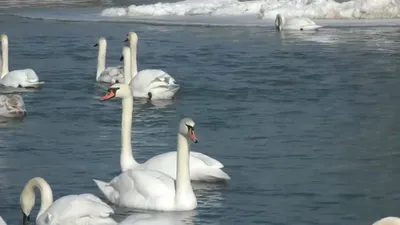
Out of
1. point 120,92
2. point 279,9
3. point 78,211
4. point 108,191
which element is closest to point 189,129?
point 108,191

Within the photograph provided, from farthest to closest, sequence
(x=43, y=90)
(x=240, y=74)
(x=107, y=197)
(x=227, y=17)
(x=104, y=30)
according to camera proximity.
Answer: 1. (x=227, y=17)
2. (x=104, y=30)
3. (x=240, y=74)
4. (x=43, y=90)
5. (x=107, y=197)

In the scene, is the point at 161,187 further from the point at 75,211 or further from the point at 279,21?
the point at 279,21

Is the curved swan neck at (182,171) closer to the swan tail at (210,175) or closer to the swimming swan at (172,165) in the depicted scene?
the swimming swan at (172,165)

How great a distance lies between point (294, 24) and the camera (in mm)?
31312

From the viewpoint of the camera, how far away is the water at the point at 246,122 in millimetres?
12531

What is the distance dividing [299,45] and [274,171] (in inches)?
555

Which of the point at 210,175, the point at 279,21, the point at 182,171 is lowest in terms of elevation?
the point at 279,21

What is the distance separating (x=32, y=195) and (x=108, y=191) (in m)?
1.18

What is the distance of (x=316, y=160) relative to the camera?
1438cm

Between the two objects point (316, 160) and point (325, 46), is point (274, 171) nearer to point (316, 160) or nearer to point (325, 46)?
point (316, 160)

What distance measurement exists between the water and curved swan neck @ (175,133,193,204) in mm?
268

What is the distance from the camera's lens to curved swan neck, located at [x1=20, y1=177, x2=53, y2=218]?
11.0 meters

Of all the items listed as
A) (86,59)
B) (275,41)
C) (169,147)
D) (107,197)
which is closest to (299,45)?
(275,41)

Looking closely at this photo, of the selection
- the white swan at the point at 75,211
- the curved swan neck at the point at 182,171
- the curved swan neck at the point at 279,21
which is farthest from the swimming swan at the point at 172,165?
the curved swan neck at the point at 279,21
